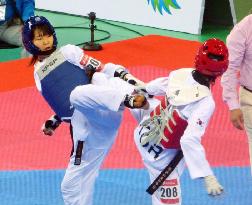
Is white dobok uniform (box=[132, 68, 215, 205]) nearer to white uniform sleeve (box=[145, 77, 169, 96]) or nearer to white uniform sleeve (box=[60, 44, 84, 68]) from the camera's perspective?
white uniform sleeve (box=[145, 77, 169, 96])

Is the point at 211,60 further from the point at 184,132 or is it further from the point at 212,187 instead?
the point at 212,187

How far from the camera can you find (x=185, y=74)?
3.96 meters

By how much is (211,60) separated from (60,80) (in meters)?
1.10

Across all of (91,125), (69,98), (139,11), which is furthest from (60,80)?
(139,11)

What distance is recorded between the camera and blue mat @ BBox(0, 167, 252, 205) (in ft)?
17.4

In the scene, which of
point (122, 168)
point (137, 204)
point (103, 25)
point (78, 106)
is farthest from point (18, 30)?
point (78, 106)

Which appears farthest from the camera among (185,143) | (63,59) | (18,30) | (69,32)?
(69,32)

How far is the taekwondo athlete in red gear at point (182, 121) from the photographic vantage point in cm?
365

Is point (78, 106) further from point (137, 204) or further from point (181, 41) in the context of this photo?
point (181, 41)

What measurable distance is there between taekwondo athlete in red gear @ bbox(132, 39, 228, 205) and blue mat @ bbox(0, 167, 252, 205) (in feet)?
4.08

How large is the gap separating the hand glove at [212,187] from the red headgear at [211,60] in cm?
68

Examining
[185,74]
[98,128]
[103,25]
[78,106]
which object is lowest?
[103,25]

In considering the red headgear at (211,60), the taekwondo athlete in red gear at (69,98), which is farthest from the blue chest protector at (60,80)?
the red headgear at (211,60)

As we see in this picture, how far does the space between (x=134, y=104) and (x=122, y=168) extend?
229 centimetres
